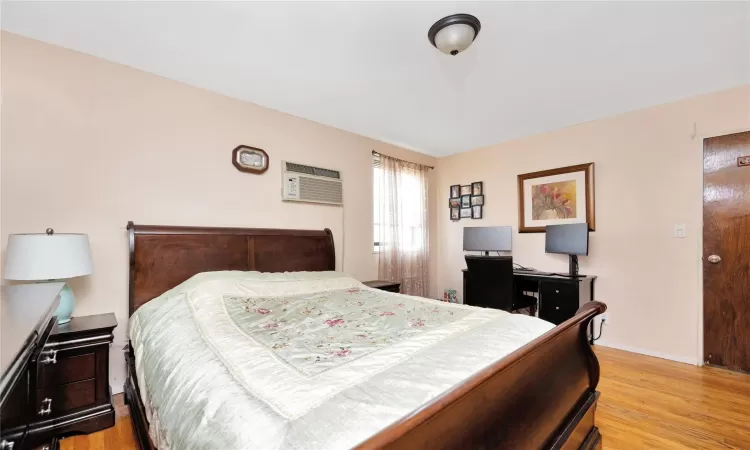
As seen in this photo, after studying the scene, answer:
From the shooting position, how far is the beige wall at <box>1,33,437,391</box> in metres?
1.93

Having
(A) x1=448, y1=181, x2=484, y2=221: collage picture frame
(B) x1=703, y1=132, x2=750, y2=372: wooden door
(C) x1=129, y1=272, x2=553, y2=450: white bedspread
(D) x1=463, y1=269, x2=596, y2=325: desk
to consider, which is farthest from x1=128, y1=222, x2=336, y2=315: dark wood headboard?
(B) x1=703, y1=132, x2=750, y2=372: wooden door

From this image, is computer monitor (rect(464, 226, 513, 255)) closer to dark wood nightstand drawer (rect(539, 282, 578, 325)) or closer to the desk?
the desk

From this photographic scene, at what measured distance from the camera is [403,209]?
4.20m

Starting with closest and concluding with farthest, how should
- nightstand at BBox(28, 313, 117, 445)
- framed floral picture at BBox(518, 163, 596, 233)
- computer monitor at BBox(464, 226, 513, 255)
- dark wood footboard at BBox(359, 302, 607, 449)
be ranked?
dark wood footboard at BBox(359, 302, 607, 449), nightstand at BBox(28, 313, 117, 445), framed floral picture at BBox(518, 163, 596, 233), computer monitor at BBox(464, 226, 513, 255)

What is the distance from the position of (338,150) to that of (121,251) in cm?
216

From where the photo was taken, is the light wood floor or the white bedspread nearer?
the white bedspread

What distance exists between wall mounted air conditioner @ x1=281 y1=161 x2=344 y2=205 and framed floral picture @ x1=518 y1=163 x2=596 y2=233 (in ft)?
7.31

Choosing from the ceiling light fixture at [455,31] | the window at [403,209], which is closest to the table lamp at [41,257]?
the ceiling light fixture at [455,31]

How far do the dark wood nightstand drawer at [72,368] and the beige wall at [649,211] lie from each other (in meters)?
4.06

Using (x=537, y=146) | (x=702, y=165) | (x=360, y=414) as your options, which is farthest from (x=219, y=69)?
(x=702, y=165)

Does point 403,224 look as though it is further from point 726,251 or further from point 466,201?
point 726,251

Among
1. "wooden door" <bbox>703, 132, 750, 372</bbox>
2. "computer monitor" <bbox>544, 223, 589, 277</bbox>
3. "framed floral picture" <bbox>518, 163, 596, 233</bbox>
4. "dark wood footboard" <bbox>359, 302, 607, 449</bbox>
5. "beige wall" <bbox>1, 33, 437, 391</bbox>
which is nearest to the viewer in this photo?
"dark wood footboard" <bbox>359, 302, 607, 449</bbox>

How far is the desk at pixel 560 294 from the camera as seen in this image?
3.03 meters

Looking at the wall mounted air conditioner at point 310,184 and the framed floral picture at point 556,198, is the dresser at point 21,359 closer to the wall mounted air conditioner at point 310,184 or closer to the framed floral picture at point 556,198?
the wall mounted air conditioner at point 310,184
